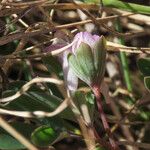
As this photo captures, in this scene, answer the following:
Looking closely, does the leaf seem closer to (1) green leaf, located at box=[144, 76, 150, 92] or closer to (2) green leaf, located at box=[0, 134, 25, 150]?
(2) green leaf, located at box=[0, 134, 25, 150]

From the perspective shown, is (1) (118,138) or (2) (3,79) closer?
(2) (3,79)

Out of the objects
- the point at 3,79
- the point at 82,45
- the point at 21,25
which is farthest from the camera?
the point at 21,25

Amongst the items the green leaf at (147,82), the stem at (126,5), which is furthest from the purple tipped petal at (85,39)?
the stem at (126,5)

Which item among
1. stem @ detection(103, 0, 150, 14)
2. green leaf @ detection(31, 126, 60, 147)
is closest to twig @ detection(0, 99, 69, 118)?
green leaf @ detection(31, 126, 60, 147)

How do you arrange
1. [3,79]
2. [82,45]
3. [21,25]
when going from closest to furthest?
[82,45]
[3,79]
[21,25]

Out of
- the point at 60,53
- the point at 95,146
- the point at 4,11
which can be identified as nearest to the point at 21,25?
the point at 4,11

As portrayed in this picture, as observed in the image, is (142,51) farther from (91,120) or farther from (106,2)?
(91,120)

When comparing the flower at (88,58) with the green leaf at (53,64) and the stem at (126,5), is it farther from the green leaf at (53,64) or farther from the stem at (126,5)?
the stem at (126,5)
